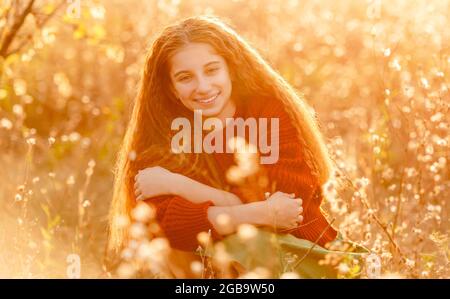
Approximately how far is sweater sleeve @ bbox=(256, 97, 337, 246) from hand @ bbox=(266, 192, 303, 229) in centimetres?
4

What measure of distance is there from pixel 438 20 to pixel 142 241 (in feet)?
10.1

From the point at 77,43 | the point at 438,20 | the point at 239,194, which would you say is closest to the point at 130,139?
A: the point at 239,194

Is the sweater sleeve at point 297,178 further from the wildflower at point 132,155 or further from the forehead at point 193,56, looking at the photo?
the wildflower at point 132,155

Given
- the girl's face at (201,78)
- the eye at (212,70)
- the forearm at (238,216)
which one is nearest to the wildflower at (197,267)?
the forearm at (238,216)

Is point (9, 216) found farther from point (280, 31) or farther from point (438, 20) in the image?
point (280, 31)

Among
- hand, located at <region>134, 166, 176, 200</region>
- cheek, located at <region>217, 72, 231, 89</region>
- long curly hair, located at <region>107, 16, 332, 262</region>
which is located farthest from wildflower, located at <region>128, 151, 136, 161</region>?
cheek, located at <region>217, 72, 231, 89</region>

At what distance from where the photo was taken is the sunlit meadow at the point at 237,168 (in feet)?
10.5

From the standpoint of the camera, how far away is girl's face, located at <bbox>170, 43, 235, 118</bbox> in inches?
120

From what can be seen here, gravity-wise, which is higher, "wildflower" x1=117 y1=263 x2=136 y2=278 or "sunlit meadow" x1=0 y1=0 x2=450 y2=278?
"sunlit meadow" x1=0 y1=0 x2=450 y2=278

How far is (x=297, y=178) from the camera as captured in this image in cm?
293

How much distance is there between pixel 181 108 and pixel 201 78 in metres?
0.27

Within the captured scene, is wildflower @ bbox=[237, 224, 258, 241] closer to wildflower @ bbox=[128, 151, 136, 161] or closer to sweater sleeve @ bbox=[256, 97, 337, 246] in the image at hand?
sweater sleeve @ bbox=[256, 97, 337, 246]

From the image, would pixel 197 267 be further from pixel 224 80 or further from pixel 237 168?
pixel 224 80

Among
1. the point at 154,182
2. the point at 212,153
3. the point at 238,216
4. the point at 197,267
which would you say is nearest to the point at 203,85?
the point at 212,153
